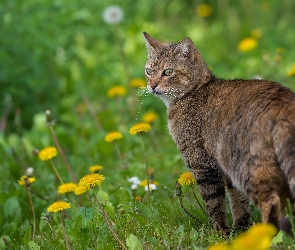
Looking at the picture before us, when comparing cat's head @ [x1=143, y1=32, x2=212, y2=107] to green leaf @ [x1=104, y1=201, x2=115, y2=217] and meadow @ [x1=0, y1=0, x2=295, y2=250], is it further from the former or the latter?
green leaf @ [x1=104, y1=201, x2=115, y2=217]

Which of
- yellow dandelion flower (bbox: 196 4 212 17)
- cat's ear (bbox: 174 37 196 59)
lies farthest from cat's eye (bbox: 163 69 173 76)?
yellow dandelion flower (bbox: 196 4 212 17)

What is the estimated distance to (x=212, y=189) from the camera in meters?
3.96

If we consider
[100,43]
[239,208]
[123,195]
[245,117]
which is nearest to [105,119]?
[100,43]

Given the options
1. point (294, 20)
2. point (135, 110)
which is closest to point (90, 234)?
point (135, 110)

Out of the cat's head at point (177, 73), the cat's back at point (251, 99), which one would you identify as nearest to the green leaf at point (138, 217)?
the cat's back at point (251, 99)

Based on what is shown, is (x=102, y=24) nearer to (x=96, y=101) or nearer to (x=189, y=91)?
(x=96, y=101)

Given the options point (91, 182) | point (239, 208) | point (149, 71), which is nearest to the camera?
point (91, 182)

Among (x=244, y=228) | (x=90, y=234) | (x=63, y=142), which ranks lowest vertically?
(x=244, y=228)

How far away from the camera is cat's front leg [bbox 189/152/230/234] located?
3.93 meters

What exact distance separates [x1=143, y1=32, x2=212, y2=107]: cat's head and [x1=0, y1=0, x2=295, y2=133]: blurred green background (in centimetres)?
218

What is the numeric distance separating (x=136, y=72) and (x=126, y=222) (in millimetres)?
3793

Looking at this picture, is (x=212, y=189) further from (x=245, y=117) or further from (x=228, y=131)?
(x=245, y=117)

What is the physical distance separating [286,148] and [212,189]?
89 cm

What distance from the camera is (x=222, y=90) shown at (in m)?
4.01
